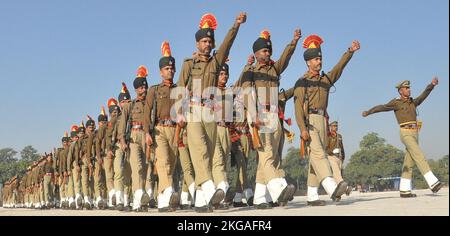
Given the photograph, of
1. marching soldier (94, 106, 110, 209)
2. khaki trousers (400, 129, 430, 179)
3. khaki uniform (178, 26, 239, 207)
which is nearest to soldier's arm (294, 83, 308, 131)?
khaki uniform (178, 26, 239, 207)

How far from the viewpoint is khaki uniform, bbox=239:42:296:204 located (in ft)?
27.8

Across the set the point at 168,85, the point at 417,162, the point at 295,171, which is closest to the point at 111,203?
the point at 168,85

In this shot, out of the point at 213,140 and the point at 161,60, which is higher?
the point at 161,60

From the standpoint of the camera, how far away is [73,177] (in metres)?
19.0

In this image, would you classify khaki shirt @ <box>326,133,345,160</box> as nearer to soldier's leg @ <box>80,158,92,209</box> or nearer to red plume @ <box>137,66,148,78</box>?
red plume @ <box>137,66,148,78</box>

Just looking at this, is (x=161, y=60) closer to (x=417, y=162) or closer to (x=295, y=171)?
(x=417, y=162)

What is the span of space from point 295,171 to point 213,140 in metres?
98.7

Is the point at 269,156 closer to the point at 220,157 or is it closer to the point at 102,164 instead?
the point at 220,157

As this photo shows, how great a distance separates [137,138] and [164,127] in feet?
6.20

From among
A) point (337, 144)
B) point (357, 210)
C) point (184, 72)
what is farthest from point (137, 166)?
Result: point (337, 144)

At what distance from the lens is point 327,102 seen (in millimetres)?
9336

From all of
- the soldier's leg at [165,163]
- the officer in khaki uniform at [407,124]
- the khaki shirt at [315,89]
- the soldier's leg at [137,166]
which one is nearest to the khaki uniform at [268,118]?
the khaki shirt at [315,89]
